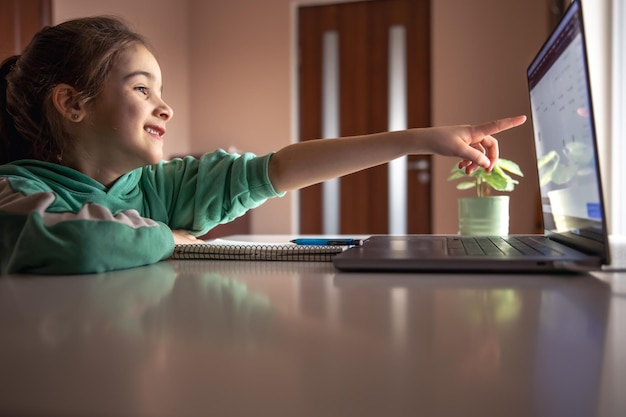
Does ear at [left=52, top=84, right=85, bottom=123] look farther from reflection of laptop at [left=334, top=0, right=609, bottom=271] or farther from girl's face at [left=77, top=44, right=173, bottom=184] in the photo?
reflection of laptop at [left=334, top=0, right=609, bottom=271]

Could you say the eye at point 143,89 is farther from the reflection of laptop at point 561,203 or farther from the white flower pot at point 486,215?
the white flower pot at point 486,215

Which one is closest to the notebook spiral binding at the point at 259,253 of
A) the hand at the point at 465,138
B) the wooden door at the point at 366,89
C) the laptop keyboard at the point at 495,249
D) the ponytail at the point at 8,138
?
the laptop keyboard at the point at 495,249

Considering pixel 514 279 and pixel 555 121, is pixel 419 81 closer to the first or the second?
pixel 555 121

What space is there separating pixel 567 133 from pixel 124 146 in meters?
0.69

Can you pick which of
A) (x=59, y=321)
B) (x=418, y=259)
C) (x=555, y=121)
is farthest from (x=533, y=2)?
(x=59, y=321)

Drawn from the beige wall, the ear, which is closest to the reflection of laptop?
the ear

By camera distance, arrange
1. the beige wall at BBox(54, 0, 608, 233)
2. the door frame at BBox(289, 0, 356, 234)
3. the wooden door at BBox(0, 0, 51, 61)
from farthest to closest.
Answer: the door frame at BBox(289, 0, 356, 234) → the beige wall at BBox(54, 0, 608, 233) → the wooden door at BBox(0, 0, 51, 61)

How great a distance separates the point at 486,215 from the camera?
1176 millimetres

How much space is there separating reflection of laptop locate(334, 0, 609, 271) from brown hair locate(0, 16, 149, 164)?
577 mm

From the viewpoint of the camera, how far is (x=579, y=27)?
1.72 ft

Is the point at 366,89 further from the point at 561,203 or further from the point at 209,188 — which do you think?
the point at 561,203

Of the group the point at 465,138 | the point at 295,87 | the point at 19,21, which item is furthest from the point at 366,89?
the point at 465,138

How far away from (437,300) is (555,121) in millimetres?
450

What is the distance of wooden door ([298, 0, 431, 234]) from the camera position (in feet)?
12.0
